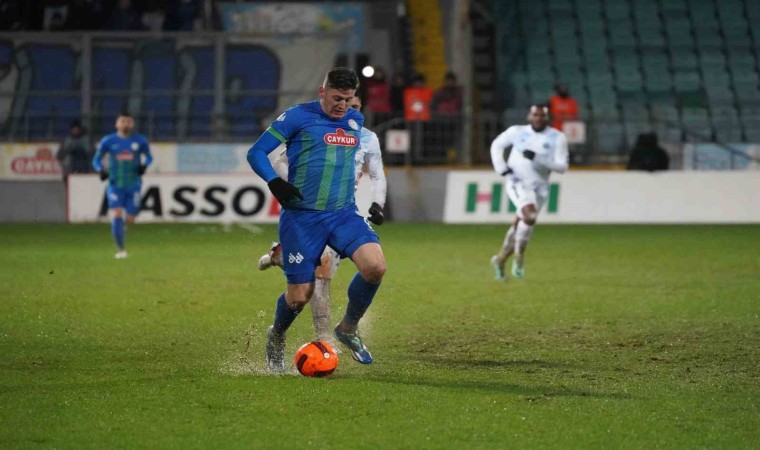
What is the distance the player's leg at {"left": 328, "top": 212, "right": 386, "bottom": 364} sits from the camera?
333 inches

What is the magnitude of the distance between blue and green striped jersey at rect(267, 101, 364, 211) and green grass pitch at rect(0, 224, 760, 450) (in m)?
1.16

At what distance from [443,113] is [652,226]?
454 centimetres

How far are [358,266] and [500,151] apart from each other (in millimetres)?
7823

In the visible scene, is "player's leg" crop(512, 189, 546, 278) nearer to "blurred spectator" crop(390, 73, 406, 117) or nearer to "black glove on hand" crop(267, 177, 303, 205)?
"black glove on hand" crop(267, 177, 303, 205)

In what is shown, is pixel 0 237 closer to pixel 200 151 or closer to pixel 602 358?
pixel 200 151

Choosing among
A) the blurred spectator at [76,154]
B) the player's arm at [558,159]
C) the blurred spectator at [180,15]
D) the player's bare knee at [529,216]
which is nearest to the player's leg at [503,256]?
the player's bare knee at [529,216]

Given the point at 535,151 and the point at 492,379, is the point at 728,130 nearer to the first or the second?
the point at 535,151

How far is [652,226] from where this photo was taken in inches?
980

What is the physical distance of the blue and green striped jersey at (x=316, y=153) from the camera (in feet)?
27.9

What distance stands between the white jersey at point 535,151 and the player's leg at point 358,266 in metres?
7.43

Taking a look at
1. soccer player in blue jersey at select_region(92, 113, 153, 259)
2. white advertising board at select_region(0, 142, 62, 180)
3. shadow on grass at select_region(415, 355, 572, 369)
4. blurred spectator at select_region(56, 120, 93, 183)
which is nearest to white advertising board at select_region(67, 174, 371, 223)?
blurred spectator at select_region(56, 120, 93, 183)

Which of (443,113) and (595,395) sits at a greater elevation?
(443,113)

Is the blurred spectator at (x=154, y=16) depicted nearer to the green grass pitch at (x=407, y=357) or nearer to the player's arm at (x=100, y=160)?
the player's arm at (x=100, y=160)

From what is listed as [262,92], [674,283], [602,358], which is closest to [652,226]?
[262,92]
